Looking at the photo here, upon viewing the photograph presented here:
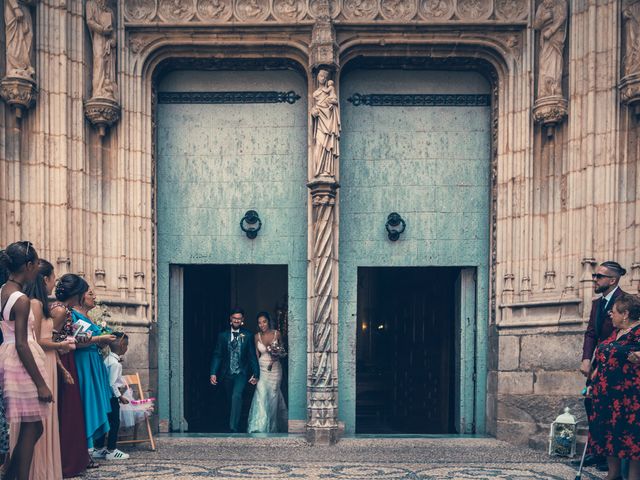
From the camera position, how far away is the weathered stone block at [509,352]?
396 inches

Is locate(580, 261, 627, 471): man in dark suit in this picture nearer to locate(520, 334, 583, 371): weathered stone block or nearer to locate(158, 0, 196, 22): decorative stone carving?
locate(520, 334, 583, 371): weathered stone block

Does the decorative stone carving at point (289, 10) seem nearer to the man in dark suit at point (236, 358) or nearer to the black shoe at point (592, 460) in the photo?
the man in dark suit at point (236, 358)

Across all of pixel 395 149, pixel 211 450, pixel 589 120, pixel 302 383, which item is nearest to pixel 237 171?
pixel 395 149

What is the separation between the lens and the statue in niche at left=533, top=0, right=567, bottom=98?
9.93m

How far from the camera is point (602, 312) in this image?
7.92 m

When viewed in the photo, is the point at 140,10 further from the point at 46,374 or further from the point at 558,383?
the point at 558,383

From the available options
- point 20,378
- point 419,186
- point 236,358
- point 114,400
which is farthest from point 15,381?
point 419,186

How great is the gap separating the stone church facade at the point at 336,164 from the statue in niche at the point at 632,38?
0.02 m

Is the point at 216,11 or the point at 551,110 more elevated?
the point at 216,11

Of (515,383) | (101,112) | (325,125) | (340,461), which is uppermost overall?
(101,112)

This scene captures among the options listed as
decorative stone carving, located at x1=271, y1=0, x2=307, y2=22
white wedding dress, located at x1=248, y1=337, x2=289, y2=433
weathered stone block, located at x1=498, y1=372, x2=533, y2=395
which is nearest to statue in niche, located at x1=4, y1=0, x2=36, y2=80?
decorative stone carving, located at x1=271, y1=0, x2=307, y2=22

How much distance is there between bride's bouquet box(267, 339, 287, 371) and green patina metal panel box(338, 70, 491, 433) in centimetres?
88

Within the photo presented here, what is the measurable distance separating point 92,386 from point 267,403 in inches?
138

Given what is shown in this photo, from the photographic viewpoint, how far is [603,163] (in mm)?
9539
